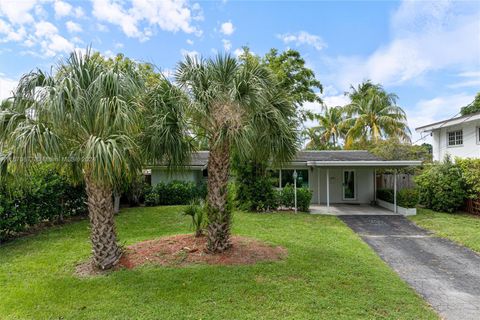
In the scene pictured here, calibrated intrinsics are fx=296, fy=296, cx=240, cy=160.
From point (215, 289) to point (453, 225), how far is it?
1023 centimetres

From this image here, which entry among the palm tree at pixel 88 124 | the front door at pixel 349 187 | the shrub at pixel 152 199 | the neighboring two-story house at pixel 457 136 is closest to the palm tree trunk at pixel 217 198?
the palm tree at pixel 88 124

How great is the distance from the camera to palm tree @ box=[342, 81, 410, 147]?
83.4 ft

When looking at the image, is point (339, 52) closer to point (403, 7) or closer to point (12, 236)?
point (403, 7)

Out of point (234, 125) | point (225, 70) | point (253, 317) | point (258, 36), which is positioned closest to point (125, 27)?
point (258, 36)

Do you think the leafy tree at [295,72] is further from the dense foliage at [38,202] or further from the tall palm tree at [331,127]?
the dense foliage at [38,202]

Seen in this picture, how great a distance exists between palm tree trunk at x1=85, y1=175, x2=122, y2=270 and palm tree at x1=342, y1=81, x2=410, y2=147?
23.5 meters

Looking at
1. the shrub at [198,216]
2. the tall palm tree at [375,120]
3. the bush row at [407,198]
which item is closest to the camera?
the shrub at [198,216]

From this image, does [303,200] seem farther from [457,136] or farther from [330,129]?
[330,129]

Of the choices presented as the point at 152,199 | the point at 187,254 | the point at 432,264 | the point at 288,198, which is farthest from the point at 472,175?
the point at 152,199

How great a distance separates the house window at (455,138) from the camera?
1770 centimetres

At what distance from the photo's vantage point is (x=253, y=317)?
4160 mm

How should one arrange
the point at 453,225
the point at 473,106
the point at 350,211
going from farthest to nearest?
the point at 473,106
the point at 350,211
the point at 453,225

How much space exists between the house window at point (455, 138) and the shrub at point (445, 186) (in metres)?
4.54

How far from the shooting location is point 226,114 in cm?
609
